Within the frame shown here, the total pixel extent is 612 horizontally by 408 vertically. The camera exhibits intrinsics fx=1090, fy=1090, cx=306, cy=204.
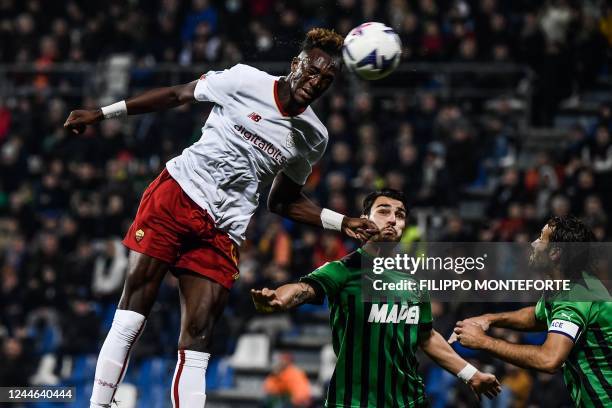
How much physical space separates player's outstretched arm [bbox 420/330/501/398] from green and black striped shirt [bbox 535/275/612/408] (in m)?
0.46

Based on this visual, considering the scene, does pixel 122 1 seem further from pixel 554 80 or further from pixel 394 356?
pixel 394 356

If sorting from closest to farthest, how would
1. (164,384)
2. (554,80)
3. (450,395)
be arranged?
(450,395) → (164,384) → (554,80)

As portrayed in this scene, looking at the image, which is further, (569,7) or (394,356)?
(569,7)

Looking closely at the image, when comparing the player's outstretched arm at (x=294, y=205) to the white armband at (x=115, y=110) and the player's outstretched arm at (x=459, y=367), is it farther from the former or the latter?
the white armband at (x=115, y=110)

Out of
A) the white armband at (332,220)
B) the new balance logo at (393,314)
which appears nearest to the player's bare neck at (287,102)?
the white armband at (332,220)

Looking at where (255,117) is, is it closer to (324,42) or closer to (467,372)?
(324,42)

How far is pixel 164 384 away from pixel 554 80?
21.5ft

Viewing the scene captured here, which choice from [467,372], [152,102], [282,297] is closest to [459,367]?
[467,372]

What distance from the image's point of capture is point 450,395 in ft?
38.0

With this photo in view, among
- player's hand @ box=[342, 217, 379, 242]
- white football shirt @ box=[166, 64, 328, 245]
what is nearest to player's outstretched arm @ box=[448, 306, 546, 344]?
player's hand @ box=[342, 217, 379, 242]

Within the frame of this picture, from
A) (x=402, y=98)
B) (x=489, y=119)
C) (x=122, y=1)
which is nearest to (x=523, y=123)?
(x=489, y=119)

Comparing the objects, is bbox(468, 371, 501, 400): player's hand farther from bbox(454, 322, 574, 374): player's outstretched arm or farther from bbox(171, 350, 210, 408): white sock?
bbox(171, 350, 210, 408): white sock

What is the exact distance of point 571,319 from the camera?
579cm

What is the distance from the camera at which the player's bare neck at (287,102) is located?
634 cm
